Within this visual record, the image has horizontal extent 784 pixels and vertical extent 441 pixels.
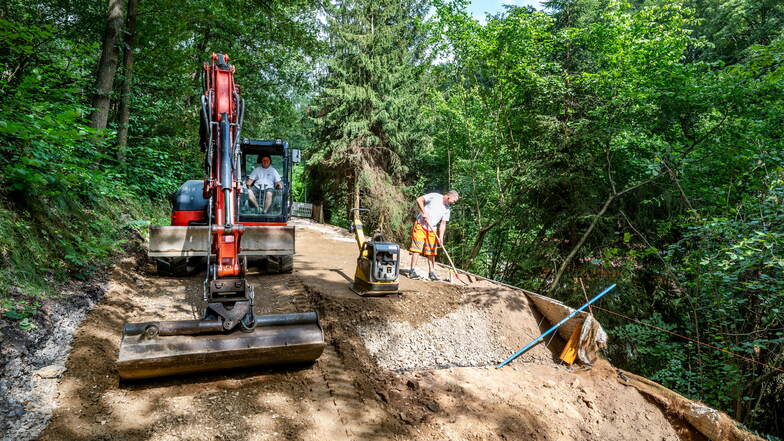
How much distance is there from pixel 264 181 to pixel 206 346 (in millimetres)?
3960

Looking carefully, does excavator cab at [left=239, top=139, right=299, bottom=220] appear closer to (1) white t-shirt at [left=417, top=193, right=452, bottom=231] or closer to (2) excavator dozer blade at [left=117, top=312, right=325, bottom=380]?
(1) white t-shirt at [left=417, top=193, right=452, bottom=231]

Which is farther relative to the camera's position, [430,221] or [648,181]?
[648,181]

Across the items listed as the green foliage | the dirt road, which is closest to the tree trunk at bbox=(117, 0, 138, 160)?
the dirt road

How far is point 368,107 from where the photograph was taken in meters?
16.2

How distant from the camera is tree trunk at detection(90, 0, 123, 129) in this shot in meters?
7.14

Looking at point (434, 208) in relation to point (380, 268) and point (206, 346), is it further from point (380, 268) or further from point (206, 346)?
point (206, 346)

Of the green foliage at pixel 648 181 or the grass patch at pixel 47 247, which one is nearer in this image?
the grass patch at pixel 47 247

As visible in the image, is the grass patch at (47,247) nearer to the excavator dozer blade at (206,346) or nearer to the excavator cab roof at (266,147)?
the excavator dozer blade at (206,346)

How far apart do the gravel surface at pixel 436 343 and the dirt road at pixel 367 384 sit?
0.02 metres

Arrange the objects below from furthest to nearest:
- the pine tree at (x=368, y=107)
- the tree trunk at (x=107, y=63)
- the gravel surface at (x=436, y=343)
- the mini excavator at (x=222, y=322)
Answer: the pine tree at (x=368, y=107), the tree trunk at (x=107, y=63), the gravel surface at (x=436, y=343), the mini excavator at (x=222, y=322)

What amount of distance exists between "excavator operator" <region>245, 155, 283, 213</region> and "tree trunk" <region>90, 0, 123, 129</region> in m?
3.22

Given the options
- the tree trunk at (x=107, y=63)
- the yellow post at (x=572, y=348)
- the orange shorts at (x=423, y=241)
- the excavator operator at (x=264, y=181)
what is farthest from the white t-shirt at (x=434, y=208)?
the tree trunk at (x=107, y=63)

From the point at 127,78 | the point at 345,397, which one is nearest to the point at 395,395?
the point at 345,397

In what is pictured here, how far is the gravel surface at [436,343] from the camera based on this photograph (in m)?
4.70
